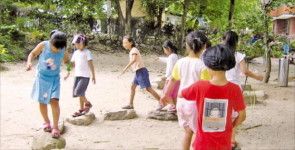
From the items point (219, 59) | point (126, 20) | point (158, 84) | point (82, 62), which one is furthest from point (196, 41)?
point (126, 20)

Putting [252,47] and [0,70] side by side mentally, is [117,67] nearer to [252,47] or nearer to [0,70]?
[0,70]

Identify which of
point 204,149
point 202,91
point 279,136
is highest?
point 202,91

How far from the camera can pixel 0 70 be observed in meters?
12.3

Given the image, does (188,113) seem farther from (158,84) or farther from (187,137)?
(158,84)

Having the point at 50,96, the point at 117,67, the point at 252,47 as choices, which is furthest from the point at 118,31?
the point at 50,96

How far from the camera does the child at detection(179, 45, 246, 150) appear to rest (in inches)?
112

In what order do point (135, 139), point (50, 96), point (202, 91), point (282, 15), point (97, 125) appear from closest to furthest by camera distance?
point (202, 91) < point (50, 96) < point (135, 139) < point (97, 125) < point (282, 15)

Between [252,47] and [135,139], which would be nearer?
[135,139]

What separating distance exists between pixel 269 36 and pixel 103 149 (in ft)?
26.8

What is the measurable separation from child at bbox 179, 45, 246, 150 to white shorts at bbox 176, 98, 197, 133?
2.83ft

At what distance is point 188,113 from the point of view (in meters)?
3.93

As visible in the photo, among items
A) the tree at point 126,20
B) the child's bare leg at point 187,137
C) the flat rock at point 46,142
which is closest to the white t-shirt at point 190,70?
the child's bare leg at point 187,137

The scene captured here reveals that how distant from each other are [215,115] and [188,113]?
98 cm

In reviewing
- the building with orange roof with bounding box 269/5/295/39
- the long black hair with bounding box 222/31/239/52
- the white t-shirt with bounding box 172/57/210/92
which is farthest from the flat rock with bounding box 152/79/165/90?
the building with orange roof with bounding box 269/5/295/39
